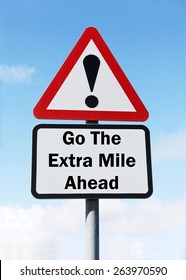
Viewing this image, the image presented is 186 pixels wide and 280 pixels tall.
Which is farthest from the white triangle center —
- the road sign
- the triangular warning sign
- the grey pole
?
the grey pole

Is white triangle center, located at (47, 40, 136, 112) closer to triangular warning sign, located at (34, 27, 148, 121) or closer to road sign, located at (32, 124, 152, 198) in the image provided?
triangular warning sign, located at (34, 27, 148, 121)

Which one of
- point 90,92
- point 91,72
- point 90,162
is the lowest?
point 90,162

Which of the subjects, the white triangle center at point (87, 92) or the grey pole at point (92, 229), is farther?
the white triangle center at point (87, 92)

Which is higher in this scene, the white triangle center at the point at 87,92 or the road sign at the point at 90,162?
the white triangle center at the point at 87,92

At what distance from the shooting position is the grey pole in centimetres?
196

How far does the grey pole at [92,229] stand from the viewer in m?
1.96

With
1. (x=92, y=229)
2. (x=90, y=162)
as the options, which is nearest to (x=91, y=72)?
(x=90, y=162)

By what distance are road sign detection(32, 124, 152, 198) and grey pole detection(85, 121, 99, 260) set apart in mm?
42

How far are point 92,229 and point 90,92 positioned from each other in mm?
674

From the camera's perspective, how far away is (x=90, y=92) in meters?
2.19

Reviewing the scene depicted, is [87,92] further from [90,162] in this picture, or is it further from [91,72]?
[90,162]

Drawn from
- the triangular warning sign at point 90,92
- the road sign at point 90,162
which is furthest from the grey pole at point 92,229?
the triangular warning sign at point 90,92

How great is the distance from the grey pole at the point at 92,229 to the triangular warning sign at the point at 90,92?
0.42m

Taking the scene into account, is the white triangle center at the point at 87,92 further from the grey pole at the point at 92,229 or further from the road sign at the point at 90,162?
the grey pole at the point at 92,229
